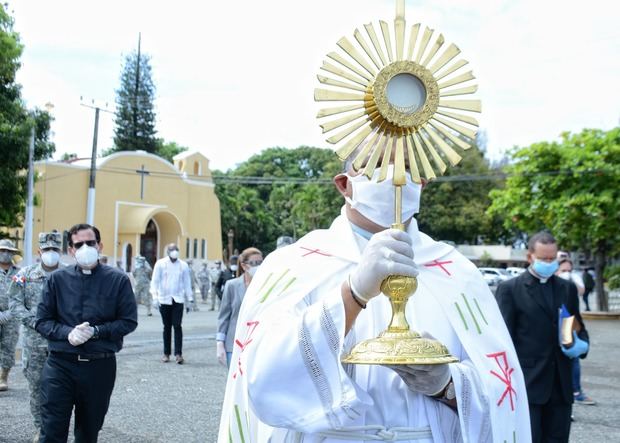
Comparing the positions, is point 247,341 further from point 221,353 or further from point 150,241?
point 150,241

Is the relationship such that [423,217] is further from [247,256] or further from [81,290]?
[81,290]

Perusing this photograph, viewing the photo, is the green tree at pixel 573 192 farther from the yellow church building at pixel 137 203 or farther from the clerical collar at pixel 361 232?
the yellow church building at pixel 137 203

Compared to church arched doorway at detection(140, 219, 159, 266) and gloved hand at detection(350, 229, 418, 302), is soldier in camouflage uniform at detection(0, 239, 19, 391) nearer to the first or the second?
gloved hand at detection(350, 229, 418, 302)

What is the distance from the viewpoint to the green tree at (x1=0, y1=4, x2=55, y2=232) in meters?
20.9

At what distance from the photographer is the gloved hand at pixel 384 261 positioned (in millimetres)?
2248

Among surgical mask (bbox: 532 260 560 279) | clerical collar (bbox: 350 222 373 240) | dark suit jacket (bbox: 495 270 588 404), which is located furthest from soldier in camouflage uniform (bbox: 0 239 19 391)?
clerical collar (bbox: 350 222 373 240)

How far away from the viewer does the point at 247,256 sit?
30.4 ft

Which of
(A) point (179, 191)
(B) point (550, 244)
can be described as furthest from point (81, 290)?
(A) point (179, 191)

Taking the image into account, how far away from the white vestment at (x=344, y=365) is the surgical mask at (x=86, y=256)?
3.48m

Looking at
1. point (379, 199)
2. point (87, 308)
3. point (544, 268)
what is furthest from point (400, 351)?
point (544, 268)

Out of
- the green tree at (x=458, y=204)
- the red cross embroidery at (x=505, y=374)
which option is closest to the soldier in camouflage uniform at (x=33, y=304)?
the red cross embroidery at (x=505, y=374)

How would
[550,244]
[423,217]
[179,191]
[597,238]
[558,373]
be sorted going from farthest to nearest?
1. [423,217]
2. [179,191]
3. [597,238]
4. [550,244]
5. [558,373]

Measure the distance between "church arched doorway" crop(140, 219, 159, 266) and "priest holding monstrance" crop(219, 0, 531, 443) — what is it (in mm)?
43243

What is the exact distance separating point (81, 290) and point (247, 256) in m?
3.36
